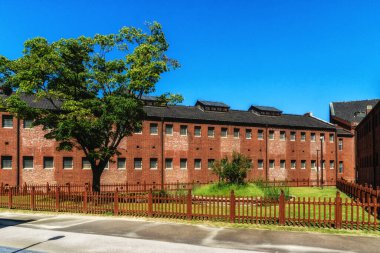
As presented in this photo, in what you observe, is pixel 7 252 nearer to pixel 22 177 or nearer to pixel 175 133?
pixel 22 177

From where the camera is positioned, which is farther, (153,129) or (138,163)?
(153,129)

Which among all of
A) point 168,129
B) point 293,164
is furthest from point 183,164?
point 293,164

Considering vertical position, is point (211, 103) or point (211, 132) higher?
point (211, 103)

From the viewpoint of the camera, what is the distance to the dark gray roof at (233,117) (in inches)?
1699

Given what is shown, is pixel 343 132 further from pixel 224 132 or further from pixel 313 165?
pixel 224 132

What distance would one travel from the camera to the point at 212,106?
49312mm

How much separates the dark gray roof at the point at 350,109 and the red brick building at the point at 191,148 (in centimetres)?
700

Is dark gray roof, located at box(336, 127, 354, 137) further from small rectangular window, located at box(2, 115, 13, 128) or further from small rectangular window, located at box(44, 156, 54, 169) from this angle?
small rectangular window, located at box(2, 115, 13, 128)

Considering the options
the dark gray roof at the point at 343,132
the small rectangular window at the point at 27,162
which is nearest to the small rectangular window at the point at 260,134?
the dark gray roof at the point at 343,132

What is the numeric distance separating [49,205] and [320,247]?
14.7 m

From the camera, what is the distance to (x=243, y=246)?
1170 centimetres

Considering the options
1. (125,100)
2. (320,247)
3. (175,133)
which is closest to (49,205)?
(125,100)

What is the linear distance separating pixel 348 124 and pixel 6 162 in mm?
46648

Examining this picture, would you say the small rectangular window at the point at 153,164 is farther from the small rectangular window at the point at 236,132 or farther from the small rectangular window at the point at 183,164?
the small rectangular window at the point at 236,132
